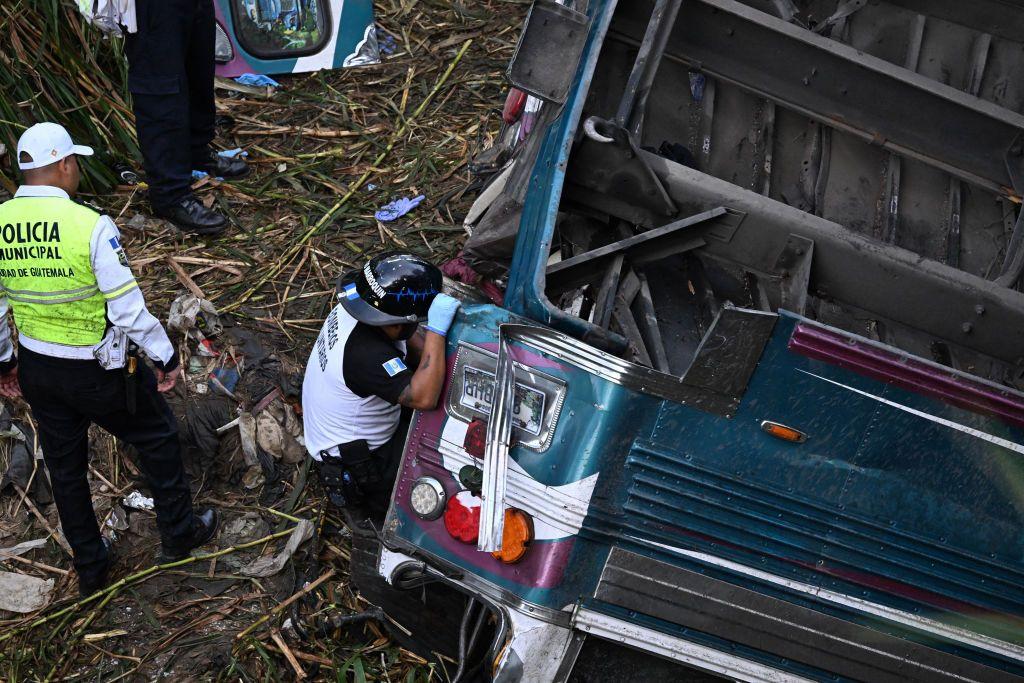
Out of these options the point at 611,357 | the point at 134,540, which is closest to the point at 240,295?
the point at 134,540

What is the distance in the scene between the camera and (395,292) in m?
3.93

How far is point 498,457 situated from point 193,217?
3.67 metres

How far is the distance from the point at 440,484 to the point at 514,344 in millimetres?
594

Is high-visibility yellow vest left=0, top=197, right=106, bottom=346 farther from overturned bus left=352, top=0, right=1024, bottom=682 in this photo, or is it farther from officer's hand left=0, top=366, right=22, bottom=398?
overturned bus left=352, top=0, right=1024, bottom=682

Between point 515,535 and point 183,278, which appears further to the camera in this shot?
point 183,278

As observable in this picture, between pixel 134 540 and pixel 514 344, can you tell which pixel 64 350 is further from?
pixel 514 344

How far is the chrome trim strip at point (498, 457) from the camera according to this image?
10.8 ft

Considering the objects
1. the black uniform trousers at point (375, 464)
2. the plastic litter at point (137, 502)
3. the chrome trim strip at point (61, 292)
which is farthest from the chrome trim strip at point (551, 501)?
the plastic litter at point (137, 502)

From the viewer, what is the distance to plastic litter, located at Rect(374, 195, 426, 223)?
254 inches

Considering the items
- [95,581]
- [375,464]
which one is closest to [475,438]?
[375,464]

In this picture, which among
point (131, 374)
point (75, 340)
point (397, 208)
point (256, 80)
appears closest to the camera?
point (75, 340)

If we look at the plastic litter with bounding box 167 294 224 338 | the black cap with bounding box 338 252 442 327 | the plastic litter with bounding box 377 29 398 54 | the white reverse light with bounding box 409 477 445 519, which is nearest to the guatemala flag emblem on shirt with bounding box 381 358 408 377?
the black cap with bounding box 338 252 442 327

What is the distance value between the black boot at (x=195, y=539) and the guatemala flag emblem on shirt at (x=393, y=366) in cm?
148

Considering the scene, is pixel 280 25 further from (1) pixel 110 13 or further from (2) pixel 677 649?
(2) pixel 677 649
